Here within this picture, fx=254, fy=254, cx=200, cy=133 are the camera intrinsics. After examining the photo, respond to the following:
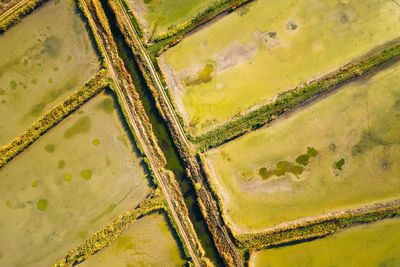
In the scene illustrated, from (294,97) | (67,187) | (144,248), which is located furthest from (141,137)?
(294,97)

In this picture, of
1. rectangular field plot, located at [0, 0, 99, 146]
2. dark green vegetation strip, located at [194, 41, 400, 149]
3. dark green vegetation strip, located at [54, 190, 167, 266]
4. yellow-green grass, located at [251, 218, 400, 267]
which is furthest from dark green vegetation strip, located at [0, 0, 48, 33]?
yellow-green grass, located at [251, 218, 400, 267]

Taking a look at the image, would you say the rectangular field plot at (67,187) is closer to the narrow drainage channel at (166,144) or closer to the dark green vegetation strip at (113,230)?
the dark green vegetation strip at (113,230)

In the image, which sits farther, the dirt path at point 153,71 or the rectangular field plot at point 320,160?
the dirt path at point 153,71

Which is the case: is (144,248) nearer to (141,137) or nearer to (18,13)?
(141,137)

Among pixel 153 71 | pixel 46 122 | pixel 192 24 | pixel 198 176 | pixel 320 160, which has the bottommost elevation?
pixel 320 160

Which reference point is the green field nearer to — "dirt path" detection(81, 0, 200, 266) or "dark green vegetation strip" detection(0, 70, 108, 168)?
"dirt path" detection(81, 0, 200, 266)

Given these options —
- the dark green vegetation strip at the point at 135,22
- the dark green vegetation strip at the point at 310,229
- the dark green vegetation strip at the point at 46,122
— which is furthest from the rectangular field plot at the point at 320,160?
the dark green vegetation strip at the point at 46,122
